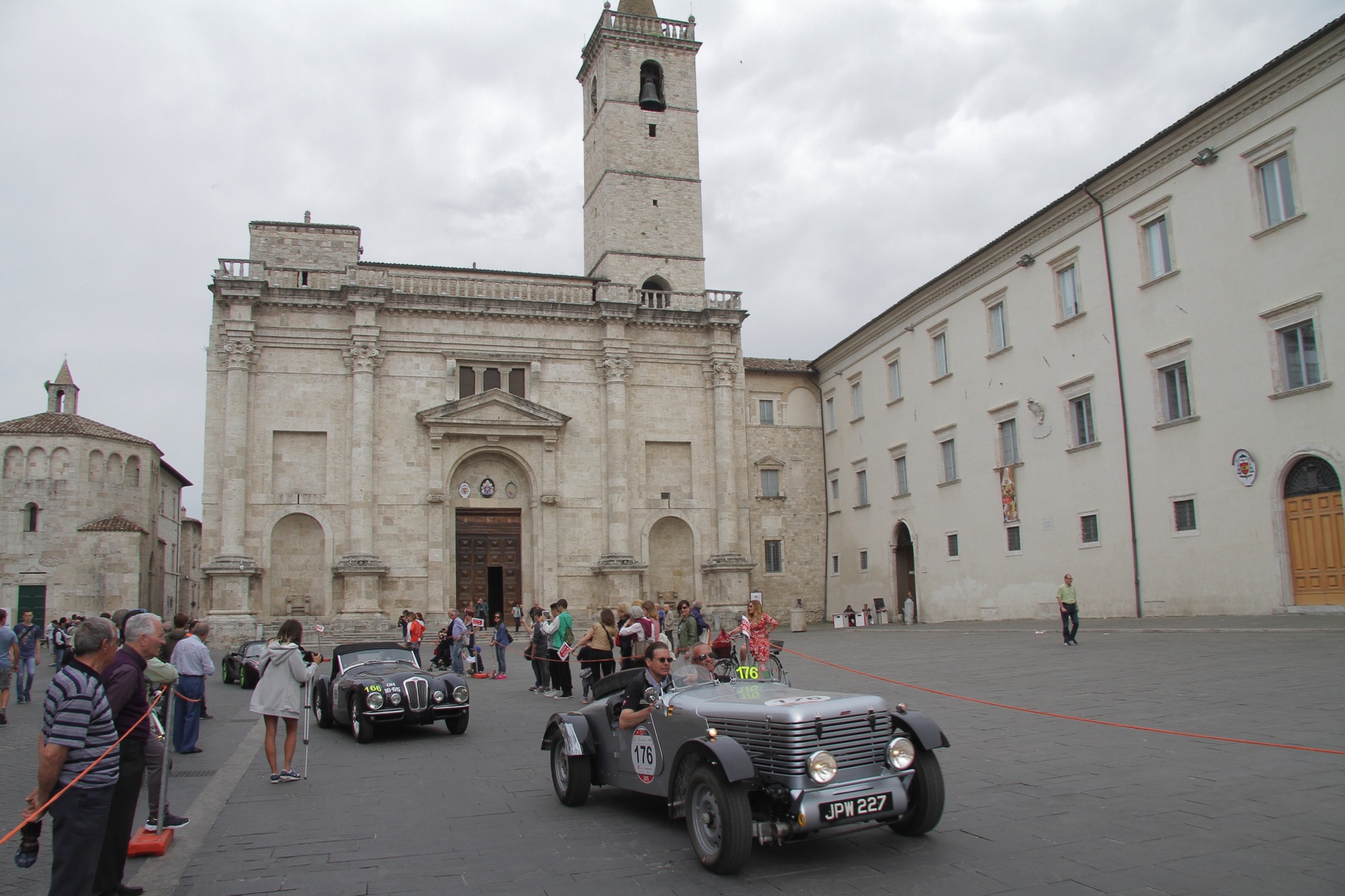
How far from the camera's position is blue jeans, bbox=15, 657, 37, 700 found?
18.4 m

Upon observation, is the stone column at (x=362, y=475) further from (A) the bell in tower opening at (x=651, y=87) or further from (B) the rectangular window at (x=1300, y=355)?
(B) the rectangular window at (x=1300, y=355)

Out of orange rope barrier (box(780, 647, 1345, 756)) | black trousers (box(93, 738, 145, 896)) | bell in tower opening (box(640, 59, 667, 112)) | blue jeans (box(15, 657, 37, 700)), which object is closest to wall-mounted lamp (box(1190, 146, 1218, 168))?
orange rope barrier (box(780, 647, 1345, 756))

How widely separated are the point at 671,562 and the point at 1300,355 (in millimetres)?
23339

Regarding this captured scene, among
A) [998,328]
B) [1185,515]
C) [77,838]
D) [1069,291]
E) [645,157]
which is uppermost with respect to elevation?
[645,157]

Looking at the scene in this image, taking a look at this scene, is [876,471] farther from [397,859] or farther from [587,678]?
[397,859]

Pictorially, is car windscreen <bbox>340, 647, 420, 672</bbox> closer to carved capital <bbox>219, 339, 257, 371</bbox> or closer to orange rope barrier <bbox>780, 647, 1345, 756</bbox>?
orange rope barrier <bbox>780, 647, 1345, 756</bbox>

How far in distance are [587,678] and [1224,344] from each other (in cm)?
1667

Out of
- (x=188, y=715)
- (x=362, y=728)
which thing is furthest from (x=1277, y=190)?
(x=188, y=715)

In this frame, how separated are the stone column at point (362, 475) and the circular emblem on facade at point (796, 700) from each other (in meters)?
28.8

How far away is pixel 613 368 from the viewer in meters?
37.8

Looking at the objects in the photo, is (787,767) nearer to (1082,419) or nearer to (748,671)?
(748,671)

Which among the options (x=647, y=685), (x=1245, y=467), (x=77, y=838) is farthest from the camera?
(x=1245, y=467)

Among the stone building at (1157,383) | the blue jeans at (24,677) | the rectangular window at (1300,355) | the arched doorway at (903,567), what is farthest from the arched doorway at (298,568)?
the rectangular window at (1300,355)

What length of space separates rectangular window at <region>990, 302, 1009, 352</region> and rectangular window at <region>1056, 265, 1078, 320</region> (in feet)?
8.31
